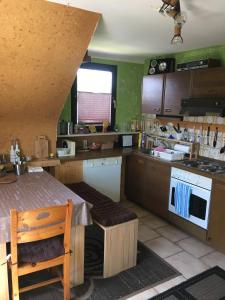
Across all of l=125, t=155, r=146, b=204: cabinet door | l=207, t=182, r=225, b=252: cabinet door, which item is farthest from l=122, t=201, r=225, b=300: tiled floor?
l=125, t=155, r=146, b=204: cabinet door

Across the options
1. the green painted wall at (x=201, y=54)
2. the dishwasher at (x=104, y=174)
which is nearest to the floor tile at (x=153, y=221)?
the dishwasher at (x=104, y=174)

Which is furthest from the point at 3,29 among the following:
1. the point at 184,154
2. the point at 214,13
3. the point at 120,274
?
the point at 184,154

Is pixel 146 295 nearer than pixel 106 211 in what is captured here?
Yes

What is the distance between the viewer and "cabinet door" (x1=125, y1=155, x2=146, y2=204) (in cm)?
390

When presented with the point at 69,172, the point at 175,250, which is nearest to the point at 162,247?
the point at 175,250

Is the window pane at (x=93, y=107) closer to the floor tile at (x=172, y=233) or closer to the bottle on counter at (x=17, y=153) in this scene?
the bottle on counter at (x=17, y=153)

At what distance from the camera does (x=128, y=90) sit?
175 inches

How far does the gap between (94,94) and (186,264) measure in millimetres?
2780

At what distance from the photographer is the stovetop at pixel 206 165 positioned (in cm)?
302

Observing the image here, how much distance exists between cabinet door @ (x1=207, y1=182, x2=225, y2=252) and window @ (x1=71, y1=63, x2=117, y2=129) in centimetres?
220

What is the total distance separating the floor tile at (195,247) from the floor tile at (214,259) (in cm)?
6

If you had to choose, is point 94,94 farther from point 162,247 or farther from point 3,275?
point 3,275

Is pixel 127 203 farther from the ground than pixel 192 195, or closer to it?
closer to it

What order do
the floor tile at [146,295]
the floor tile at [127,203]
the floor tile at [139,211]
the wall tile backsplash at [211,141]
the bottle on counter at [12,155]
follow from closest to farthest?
the floor tile at [146,295], the bottle on counter at [12,155], the wall tile backsplash at [211,141], the floor tile at [139,211], the floor tile at [127,203]
